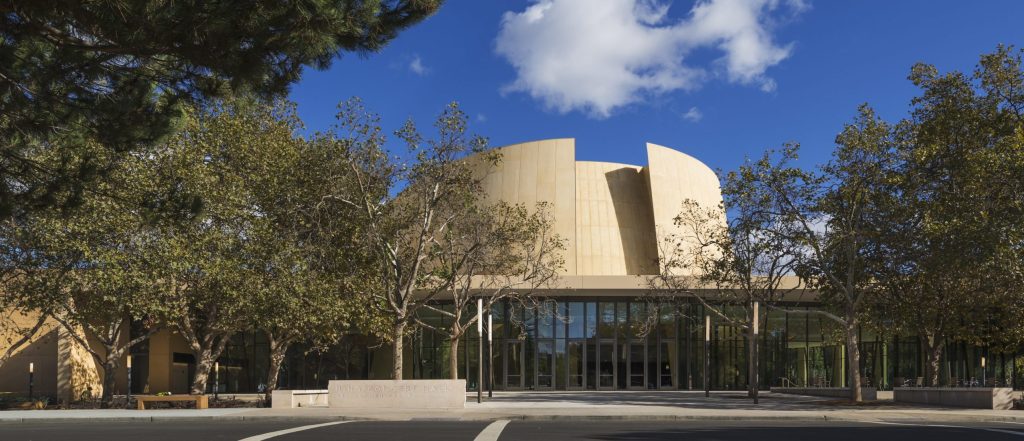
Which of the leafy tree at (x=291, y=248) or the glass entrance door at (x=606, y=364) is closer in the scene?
the leafy tree at (x=291, y=248)

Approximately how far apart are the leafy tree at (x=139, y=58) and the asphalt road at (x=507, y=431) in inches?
236

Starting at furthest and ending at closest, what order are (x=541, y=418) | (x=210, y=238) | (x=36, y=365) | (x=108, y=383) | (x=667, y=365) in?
(x=667, y=365) → (x=36, y=365) → (x=108, y=383) → (x=210, y=238) → (x=541, y=418)

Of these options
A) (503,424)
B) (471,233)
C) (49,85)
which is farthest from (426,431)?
(471,233)

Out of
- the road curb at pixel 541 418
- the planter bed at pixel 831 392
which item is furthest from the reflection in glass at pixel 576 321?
the road curb at pixel 541 418

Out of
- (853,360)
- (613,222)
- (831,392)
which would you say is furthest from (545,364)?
(853,360)

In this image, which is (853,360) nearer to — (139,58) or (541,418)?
(541,418)

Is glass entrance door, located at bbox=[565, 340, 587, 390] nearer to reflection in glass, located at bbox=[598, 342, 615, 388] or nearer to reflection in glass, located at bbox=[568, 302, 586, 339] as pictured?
reflection in glass, located at bbox=[568, 302, 586, 339]

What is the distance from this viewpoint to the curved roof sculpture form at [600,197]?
165 ft

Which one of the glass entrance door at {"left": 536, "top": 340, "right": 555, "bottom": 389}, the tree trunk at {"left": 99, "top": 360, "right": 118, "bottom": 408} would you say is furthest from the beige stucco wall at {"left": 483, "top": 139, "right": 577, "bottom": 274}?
the tree trunk at {"left": 99, "top": 360, "right": 118, "bottom": 408}

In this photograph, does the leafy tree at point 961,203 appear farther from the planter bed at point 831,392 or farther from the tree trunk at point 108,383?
the tree trunk at point 108,383

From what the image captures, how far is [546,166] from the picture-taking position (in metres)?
52.2

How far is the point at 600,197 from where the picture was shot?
171 feet

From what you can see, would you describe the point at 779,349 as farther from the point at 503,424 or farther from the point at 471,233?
the point at 503,424

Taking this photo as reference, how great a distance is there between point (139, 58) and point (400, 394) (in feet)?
58.0
